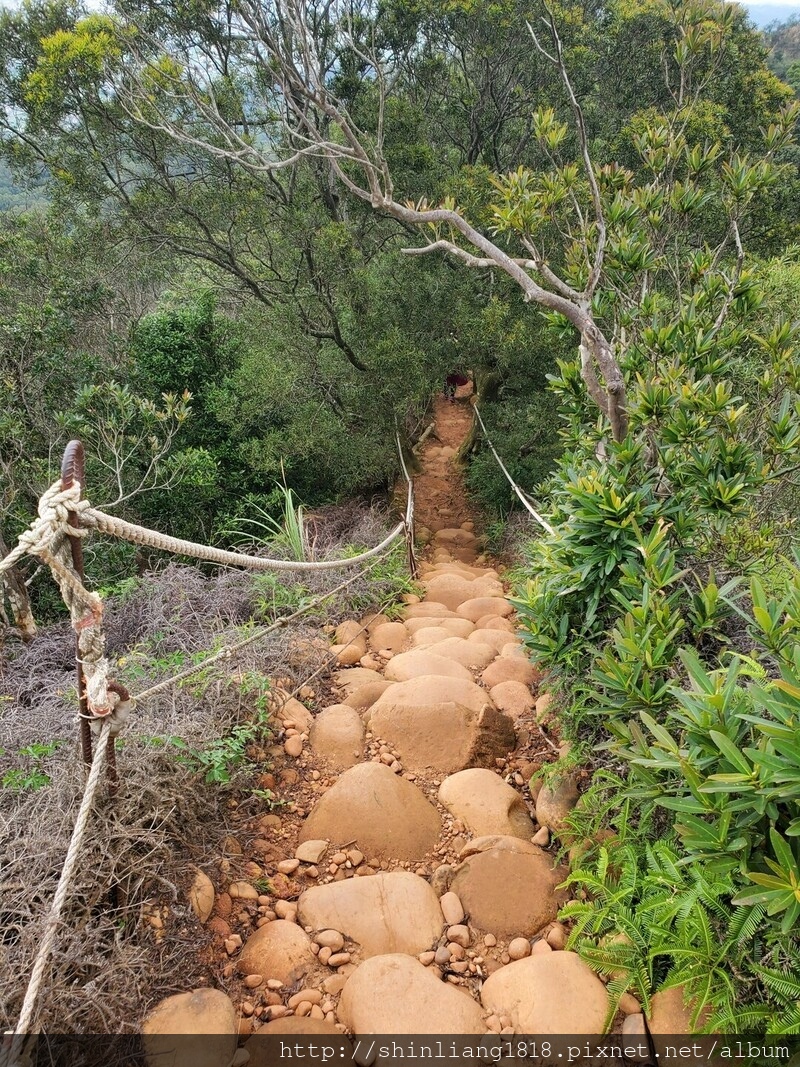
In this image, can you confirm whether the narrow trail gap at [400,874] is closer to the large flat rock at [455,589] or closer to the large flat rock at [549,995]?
the large flat rock at [549,995]

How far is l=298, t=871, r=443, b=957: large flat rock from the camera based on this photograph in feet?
6.11

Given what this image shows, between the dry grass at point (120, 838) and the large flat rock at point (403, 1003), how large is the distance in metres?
0.41

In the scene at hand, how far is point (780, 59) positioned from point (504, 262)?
98.5ft

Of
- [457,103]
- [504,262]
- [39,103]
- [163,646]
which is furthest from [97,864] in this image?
[457,103]

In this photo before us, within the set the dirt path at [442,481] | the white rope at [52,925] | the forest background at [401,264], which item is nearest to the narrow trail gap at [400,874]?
the white rope at [52,925]

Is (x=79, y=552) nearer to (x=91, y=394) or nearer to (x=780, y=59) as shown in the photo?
(x=91, y=394)

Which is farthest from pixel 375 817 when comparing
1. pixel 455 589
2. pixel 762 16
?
pixel 762 16

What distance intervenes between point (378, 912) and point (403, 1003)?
11.7 inches

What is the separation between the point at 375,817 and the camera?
226 cm

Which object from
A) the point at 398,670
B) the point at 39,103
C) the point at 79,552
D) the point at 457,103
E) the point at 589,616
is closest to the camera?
the point at 79,552

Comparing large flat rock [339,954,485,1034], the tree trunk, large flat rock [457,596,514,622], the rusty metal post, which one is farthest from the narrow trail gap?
the tree trunk

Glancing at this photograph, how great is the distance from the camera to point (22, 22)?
18.7 ft

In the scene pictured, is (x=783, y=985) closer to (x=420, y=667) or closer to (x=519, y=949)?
(x=519, y=949)

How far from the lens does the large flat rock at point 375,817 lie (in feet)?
7.25
